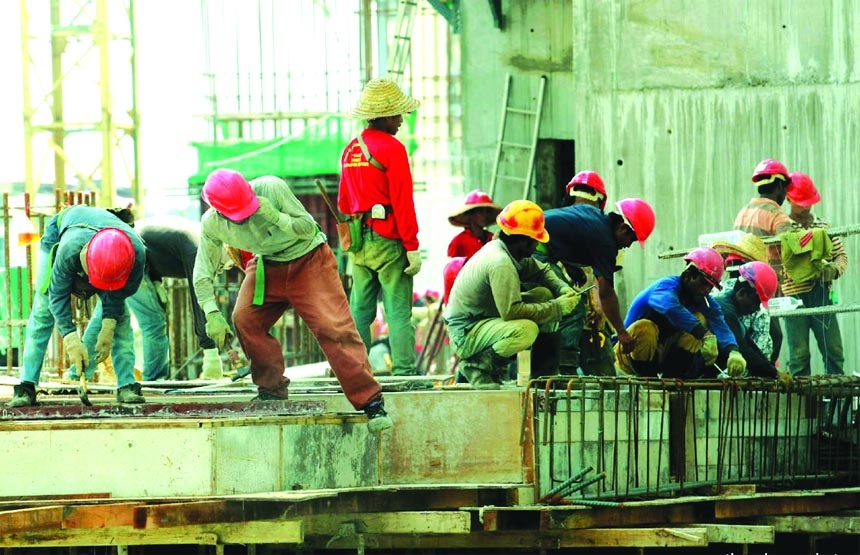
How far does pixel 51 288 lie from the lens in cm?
1093

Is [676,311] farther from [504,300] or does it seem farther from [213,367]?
[213,367]

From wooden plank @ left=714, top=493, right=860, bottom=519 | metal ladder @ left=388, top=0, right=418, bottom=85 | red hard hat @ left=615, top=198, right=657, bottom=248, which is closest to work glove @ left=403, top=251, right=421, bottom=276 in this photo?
red hard hat @ left=615, top=198, right=657, bottom=248

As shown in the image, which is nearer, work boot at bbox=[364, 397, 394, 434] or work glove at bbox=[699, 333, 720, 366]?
work boot at bbox=[364, 397, 394, 434]

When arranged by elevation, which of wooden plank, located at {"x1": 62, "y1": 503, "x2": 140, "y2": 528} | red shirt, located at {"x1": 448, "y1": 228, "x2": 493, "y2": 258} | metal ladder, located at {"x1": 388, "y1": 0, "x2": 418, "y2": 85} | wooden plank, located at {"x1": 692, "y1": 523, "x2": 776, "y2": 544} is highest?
metal ladder, located at {"x1": 388, "y1": 0, "x2": 418, "y2": 85}

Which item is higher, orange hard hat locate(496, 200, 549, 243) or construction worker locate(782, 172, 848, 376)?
orange hard hat locate(496, 200, 549, 243)

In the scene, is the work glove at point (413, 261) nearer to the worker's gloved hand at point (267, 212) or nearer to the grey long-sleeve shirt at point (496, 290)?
the grey long-sleeve shirt at point (496, 290)

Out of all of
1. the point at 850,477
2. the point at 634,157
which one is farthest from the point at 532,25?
the point at 850,477

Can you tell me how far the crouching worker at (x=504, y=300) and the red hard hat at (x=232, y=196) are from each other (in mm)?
1683

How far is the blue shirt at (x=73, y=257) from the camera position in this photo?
1086cm

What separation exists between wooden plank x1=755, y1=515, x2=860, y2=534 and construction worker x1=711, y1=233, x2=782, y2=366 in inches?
56.4

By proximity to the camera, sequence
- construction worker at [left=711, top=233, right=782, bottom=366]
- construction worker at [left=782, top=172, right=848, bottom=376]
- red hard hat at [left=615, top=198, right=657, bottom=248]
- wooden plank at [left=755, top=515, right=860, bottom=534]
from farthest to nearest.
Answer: construction worker at [left=782, top=172, right=848, bottom=376], construction worker at [left=711, top=233, right=782, bottom=366], red hard hat at [left=615, top=198, right=657, bottom=248], wooden plank at [left=755, top=515, right=860, bottom=534]

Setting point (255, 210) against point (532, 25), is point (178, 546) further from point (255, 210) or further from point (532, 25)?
point (532, 25)

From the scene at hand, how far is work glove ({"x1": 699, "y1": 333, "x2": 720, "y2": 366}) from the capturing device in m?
11.8

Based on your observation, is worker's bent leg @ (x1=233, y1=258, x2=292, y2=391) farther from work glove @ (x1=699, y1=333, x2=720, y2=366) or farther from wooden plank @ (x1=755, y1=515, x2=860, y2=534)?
wooden plank @ (x1=755, y1=515, x2=860, y2=534)
